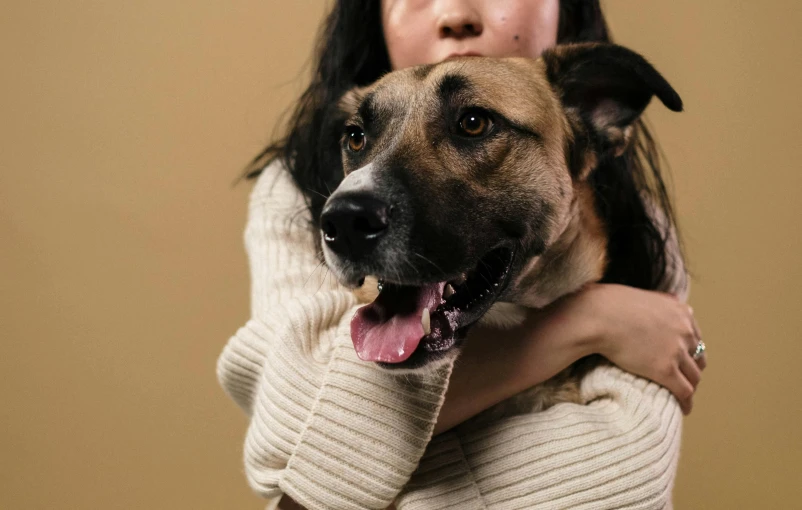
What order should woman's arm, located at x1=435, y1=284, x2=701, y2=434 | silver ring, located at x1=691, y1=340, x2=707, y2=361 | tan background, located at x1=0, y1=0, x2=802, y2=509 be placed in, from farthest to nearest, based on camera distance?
tan background, located at x1=0, y1=0, x2=802, y2=509, silver ring, located at x1=691, y1=340, x2=707, y2=361, woman's arm, located at x1=435, y1=284, x2=701, y2=434

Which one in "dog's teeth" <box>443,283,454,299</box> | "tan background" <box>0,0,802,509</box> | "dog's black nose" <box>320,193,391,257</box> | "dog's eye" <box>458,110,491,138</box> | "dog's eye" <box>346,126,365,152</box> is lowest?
"tan background" <box>0,0,802,509</box>

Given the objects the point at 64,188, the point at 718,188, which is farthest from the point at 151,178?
the point at 718,188

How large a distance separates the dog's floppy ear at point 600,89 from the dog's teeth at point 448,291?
0.56 metres

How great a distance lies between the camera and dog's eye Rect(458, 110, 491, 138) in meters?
1.42

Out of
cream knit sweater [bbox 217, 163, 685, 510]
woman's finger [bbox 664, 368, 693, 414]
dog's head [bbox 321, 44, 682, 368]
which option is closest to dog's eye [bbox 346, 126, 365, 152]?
dog's head [bbox 321, 44, 682, 368]

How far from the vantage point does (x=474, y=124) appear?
4.68ft

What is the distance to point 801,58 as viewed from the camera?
8.57 feet

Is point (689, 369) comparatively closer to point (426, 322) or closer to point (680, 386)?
point (680, 386)

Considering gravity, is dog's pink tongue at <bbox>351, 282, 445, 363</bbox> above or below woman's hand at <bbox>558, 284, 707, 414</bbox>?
above

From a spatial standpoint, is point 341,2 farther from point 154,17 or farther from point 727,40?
point 727,40

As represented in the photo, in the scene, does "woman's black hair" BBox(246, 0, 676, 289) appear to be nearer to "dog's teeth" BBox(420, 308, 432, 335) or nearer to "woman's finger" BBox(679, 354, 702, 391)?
"woman's finger" BBox(679, 354, 702, 391)

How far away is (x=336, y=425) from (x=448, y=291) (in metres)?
0.33

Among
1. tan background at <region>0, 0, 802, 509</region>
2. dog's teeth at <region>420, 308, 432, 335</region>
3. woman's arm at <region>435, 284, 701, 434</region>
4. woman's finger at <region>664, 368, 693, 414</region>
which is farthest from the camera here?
tan background at <region>0, 0, 802, 509</region>

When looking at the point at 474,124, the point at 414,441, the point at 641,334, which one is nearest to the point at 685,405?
the point at 641,334
